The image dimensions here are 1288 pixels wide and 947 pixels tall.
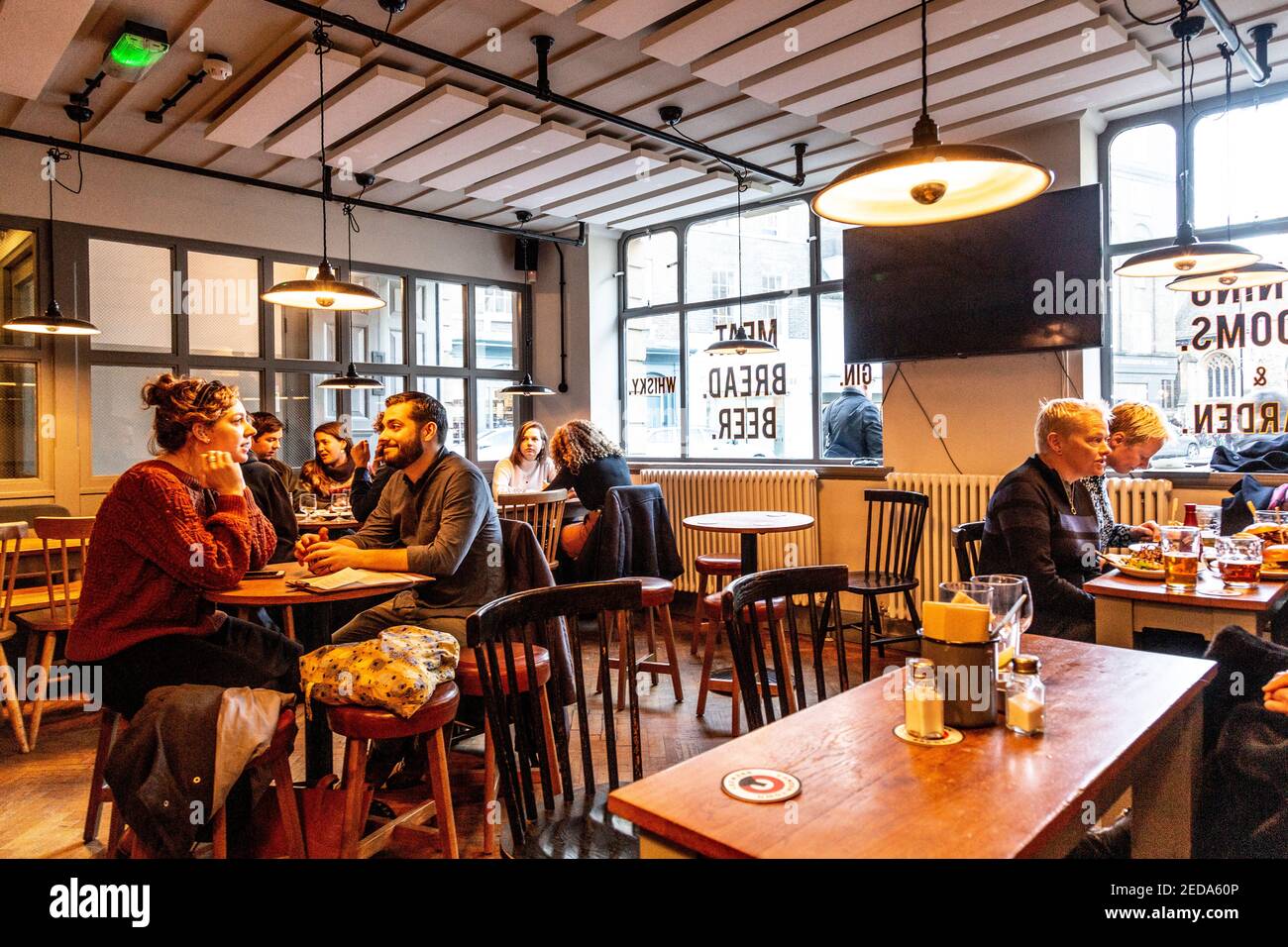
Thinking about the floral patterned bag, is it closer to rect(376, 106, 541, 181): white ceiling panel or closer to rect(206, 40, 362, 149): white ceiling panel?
rect(206, 40, 362, 149): white ceiling panel

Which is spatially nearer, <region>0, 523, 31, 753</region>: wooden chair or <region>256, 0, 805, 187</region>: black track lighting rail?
<region>256, 0, 805, 187</region>: black track lighting rail

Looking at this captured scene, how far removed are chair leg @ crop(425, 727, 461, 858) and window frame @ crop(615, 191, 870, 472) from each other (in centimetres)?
388

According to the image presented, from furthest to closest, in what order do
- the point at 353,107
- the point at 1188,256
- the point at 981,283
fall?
the point at 981,283 < the point at 353,107 < the point at 1188,256

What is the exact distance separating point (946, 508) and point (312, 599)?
3.89m

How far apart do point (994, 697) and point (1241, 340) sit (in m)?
4.16

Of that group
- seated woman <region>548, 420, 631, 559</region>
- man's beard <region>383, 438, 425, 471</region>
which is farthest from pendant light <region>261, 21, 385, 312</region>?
seated woman <region>548, 420, 631, 559</region>

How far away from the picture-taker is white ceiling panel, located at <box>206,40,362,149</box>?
12.3ft

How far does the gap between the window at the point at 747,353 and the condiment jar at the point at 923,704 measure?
15.0ft

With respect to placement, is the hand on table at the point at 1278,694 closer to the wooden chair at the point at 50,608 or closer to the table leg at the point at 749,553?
the table leg at the point at 749,553

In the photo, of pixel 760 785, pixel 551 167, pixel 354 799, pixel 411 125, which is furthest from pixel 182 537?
pixel 551 167

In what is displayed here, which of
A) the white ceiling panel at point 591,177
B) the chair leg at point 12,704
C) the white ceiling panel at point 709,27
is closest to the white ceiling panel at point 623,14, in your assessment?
the white ceiling panel at point 709,27

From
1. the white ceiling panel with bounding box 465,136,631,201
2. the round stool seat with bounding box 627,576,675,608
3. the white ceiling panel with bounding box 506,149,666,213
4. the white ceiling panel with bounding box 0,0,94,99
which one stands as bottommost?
the round stool seat with bounding box 627,576,675,608

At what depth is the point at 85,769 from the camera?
331 cm

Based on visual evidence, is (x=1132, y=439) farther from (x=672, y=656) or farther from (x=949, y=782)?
(x=949, y=782)
